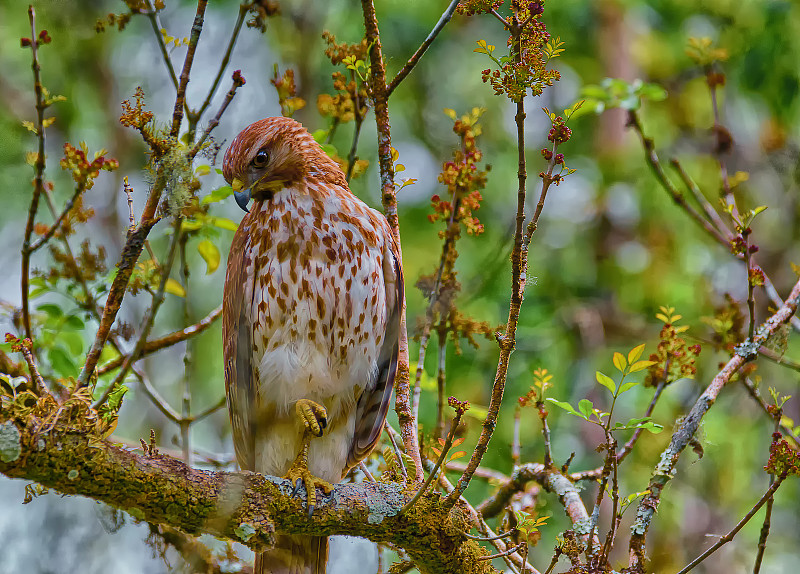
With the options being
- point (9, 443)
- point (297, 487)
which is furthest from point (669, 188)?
point (9, 443)

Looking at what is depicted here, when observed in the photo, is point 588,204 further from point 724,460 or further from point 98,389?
point 98,389

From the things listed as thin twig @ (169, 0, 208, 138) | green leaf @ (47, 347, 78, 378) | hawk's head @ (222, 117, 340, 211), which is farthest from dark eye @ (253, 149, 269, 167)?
green leaf @ (47, 347, 78, 378)

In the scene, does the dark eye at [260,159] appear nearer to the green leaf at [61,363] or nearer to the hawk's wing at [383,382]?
the hawk's wing at [383,382]

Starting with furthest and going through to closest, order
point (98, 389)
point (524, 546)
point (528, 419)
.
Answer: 1. point (528, 419)
2. point (98, 389)
3. point (524, 546)

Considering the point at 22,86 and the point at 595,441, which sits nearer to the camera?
the point at 595,441

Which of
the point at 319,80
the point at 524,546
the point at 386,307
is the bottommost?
the point at 524,546

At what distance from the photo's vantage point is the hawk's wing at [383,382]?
357 cm

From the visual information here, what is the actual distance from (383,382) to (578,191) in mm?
4221

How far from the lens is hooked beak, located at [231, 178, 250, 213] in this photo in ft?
11.4

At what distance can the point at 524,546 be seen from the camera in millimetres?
2596

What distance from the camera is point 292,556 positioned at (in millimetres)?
3318

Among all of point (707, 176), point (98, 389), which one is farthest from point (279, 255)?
point (707, 176)

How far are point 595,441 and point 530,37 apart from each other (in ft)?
15.2

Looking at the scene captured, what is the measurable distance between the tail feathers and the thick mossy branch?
0.61 m
